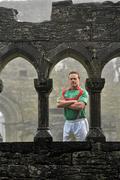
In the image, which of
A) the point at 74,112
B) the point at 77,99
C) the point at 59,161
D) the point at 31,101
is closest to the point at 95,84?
the point at 77,99

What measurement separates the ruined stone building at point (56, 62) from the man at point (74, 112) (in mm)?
146

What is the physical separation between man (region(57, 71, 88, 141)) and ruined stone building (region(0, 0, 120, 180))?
0.15 metres

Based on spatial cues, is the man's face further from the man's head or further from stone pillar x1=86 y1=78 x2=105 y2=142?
stone pillar x1=86 y1=78 x2=105 y2=142

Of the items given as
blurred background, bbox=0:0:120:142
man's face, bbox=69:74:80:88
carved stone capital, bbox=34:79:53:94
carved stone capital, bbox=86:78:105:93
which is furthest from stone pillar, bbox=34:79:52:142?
blurred background, bbox=0:0:120:142

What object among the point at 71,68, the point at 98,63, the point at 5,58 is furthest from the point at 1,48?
the point at 71,68

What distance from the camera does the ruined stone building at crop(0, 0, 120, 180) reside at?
5340mm

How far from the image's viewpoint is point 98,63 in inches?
232

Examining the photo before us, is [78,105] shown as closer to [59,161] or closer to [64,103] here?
[64,103]

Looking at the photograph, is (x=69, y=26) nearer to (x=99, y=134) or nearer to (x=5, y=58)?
(x=5, y=58)

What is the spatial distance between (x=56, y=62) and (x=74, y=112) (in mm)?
850

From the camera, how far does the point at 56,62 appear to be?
6.04 metres

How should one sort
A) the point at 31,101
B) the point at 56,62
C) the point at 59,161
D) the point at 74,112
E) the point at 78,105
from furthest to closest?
1. the point at 31,101
2. the point at 56,62
3. the point at 74,112
4. the point at 78,105
5. the point at 59,161

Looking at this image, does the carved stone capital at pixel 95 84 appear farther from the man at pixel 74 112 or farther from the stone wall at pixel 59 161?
the stone wall at pixel 59 161

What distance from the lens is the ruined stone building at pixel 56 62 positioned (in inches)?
210
